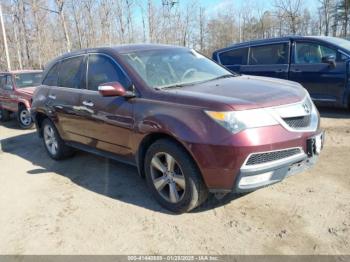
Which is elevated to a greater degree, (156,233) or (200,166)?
(200,166)

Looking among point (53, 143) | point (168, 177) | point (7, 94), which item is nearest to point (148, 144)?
Result: point (168, 177)

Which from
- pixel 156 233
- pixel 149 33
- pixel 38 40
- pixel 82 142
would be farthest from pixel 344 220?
pixel 38 40

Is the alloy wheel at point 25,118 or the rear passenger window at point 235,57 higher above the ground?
the rear passenger window at point 235,57

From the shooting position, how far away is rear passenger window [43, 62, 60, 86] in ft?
19.3

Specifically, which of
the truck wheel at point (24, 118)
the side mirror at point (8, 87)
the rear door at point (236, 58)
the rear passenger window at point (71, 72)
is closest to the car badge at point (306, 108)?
the rear passenger window at point (71, 72)

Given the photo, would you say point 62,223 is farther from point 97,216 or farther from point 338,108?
point 338,108

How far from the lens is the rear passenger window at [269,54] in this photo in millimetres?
8062

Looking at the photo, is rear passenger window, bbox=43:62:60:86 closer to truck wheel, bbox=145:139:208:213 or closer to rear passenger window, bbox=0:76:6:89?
truck wheel, bbox=145:139:208:213

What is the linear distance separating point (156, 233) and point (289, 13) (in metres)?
29.0

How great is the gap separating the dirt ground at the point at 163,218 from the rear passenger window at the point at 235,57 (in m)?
4.09

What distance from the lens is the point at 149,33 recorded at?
29.5 meters

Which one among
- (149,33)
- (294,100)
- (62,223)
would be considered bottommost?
(62,223)

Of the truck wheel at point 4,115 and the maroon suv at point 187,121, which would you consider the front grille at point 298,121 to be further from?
the truck wheel at point 4,115

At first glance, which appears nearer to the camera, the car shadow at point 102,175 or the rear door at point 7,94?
the car shadow at point 102,175
